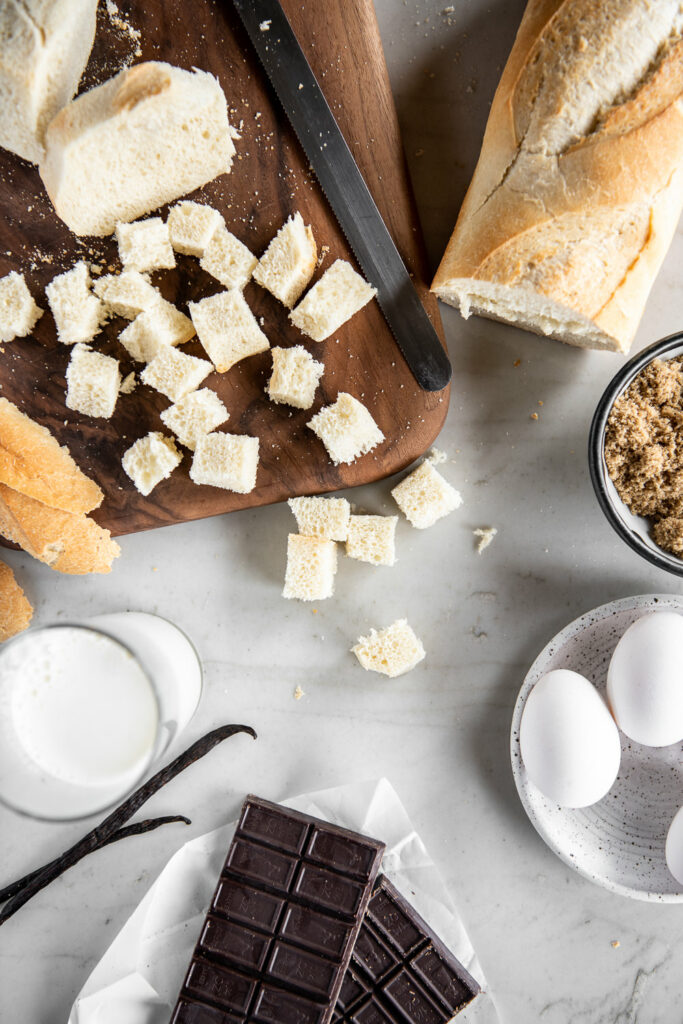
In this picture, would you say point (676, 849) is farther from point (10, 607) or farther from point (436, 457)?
point (10, 607)

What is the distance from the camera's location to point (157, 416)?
5.04ft

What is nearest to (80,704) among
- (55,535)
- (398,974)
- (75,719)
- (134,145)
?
(75,719)

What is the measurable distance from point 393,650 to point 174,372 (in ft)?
2.54

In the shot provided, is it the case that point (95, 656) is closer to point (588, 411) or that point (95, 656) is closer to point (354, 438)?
point (354, 438)

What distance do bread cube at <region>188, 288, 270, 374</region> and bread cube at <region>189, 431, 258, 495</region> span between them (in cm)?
17

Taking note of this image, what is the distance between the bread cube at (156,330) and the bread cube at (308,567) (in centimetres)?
49

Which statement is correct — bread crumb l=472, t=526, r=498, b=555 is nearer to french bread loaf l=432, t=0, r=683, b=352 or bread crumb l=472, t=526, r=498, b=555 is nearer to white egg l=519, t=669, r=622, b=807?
white egg l=519, t=669, r=622, b=807

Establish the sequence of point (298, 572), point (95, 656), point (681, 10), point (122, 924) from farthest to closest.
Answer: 1. point (122, 924)
2. point (298, 572)
3. point (95, 656)
4. point (681, 10)

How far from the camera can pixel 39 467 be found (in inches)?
56.9

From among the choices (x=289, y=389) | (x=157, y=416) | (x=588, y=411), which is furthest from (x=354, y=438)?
(x=588, y=411)

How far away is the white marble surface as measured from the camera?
1.63m

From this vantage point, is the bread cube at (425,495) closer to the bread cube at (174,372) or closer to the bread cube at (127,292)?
the bread cube at (174,372)

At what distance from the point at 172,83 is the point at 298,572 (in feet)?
3.24

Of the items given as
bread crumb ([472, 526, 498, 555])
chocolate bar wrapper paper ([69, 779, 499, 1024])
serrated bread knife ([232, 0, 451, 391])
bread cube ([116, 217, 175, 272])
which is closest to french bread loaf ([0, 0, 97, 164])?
bread cube ([116, 217, 175, 272])
